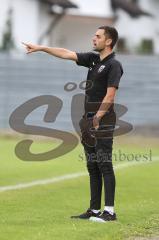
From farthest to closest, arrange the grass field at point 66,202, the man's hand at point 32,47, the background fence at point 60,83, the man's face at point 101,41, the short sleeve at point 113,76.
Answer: the background fence at point 60,83 → the man's hand at point 32,47 → the man's face at point 101,41 → the short sleeve at point 113,76 → the grass field at point 66,202

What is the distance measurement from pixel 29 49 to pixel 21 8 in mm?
27265

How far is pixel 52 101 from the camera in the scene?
83.0ft

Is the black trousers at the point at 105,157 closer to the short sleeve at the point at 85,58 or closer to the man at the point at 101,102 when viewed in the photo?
the man at the point at 101,102

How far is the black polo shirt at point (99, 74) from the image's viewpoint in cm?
996

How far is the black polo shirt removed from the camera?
32.7 feet

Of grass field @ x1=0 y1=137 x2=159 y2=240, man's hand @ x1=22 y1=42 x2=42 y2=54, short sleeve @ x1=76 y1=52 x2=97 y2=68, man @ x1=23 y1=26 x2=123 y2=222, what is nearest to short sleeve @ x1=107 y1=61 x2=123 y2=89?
man @ x1=23 y1=26 x2=123 y2=222

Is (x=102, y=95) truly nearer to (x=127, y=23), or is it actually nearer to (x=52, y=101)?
(x=52, y=101)

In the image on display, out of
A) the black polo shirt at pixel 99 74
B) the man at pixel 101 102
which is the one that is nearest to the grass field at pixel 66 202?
the man at pixel 101 102

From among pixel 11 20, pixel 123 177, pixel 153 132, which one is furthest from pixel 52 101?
pixel 11 20

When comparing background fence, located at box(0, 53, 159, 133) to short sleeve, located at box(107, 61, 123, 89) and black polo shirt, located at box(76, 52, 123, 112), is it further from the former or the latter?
short sleeve, located at box(107, 61, 123, 89)

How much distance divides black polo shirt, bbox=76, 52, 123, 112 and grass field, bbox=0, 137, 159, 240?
1.46 meters

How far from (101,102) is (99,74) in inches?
12.7

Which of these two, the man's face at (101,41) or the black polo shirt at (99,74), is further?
the man's face at (101,41)

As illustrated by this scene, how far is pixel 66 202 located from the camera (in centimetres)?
1216
